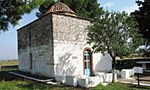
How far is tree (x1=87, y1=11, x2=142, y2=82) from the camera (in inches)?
712

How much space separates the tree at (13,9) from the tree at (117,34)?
4.91 m

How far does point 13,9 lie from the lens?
1828 centimetres

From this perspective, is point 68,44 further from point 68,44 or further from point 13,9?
point 13,9

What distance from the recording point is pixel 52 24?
20.6 meters

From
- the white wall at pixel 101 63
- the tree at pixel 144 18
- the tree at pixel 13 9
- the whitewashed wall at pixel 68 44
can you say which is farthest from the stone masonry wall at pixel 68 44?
the tree at pixel 144 18

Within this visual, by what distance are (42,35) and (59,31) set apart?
219 cm

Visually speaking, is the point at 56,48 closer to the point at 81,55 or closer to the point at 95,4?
the point at 81,55

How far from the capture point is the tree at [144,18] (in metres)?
31.5

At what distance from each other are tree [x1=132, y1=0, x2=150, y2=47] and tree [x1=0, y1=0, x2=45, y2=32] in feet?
58.1

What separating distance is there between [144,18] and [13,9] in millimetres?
18760

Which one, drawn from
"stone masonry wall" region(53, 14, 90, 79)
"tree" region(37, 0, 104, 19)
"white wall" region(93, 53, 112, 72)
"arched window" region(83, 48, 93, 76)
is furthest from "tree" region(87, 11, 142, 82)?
"tree" region(37, 0, 104, 19)

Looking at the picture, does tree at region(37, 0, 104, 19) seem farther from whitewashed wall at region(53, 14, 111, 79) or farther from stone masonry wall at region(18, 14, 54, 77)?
whitewashed wall at region(53, 14, 111, 79)

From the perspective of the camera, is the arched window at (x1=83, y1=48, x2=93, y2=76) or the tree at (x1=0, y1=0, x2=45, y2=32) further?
the arched window at (x1=83, y1=48, x2=93, y2=76)

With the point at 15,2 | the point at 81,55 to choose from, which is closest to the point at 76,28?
the point at 81,55
